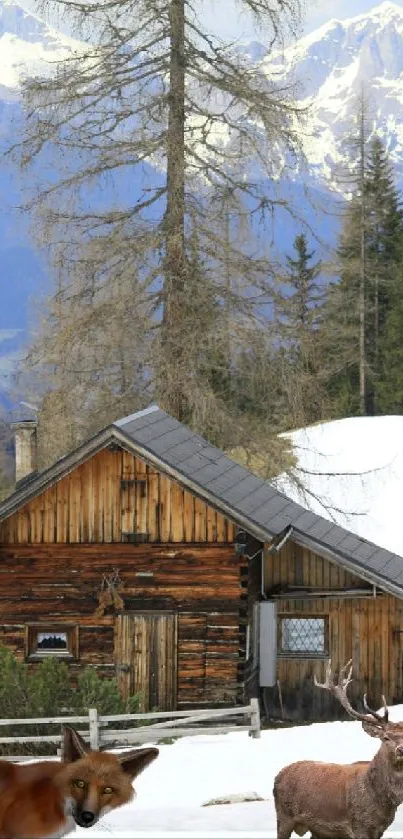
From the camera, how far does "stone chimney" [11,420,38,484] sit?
26969mm

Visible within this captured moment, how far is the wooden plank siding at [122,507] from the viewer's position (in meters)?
22.4

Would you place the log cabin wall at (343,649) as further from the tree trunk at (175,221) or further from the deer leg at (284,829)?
the deer leg at (284,829)

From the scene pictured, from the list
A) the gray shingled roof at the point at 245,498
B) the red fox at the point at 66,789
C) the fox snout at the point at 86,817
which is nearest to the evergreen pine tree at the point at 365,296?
the gray shingled roof at the point at 245,498

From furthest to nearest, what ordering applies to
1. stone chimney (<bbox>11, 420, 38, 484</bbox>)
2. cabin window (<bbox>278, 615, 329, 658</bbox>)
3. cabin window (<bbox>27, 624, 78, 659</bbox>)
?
stone chimney (<bbox>11, 420, 38, 484</bbox>) → cabin window (<bbox>278, 615, 329, 658</bbox>) → cabin window (<bbox>27, 624, 78, 659</bbox>)

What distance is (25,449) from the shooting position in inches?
1069

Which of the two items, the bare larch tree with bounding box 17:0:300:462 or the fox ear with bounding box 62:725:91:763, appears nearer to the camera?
the fox ear with bounding box 62:725:91:763

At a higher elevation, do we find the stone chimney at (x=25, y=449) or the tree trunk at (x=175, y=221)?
the tree trunk at (x=175, y=221)

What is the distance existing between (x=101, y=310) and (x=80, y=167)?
3.31 metres

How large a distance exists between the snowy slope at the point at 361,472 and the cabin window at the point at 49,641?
15.0m

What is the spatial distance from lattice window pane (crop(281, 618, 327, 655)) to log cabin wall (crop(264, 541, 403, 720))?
0.10m

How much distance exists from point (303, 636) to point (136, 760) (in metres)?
18.8

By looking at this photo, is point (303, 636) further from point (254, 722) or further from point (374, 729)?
point (374, 729)

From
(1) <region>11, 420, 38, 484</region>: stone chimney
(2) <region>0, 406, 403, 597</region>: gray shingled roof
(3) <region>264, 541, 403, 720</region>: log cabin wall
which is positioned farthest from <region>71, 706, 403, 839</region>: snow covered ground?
A: (1) <region>11, 420, 38, 484</region>: stone chimney

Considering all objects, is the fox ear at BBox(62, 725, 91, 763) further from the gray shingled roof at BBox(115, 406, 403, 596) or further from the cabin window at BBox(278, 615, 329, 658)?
the cabin window at BBox(278, 615, 329, 658)
